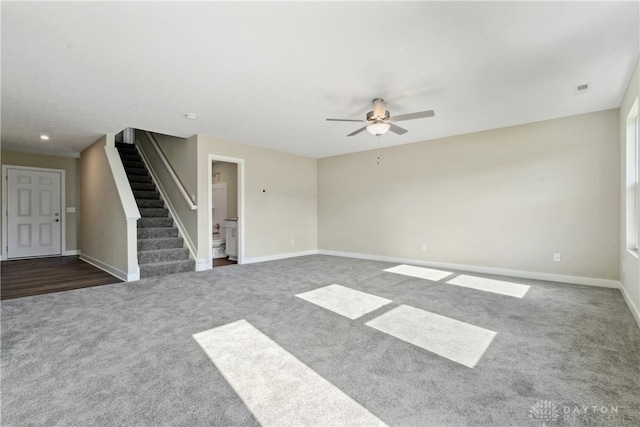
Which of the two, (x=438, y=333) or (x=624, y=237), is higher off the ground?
(x=624, y=237)

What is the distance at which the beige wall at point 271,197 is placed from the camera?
16.9 ft

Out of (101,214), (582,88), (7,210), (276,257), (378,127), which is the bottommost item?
(276,257)

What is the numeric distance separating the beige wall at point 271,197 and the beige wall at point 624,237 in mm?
5395

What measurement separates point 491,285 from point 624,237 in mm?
1612

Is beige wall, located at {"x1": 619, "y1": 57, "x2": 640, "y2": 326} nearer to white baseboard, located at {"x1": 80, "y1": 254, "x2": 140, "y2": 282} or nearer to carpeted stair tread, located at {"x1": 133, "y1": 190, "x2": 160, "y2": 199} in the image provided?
white baseboard, located at {"x1": 80, "y1": 254, "x2": 140, "y2": 282}

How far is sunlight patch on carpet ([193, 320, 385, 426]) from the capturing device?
144 cm

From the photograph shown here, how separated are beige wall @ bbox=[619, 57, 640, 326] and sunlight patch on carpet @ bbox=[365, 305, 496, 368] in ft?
5.43

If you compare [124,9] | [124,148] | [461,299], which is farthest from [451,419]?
[124,148]

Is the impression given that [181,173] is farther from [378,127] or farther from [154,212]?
[378,127]

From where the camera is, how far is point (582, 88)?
3186 mm

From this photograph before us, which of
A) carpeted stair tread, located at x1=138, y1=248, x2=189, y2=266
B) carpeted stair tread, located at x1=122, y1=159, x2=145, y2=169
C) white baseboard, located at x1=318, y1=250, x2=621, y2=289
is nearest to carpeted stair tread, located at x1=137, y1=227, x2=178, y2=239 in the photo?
carpeted stair tread, located at x1=138, y1=248, x2=189, y2=266

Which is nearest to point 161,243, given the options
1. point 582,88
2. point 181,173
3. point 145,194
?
point 181,173

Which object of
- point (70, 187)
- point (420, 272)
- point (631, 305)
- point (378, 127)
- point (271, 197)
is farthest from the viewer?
point (70, 187)

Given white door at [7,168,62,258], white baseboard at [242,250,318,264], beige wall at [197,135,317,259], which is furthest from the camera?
white door at [7,168,62,258]
